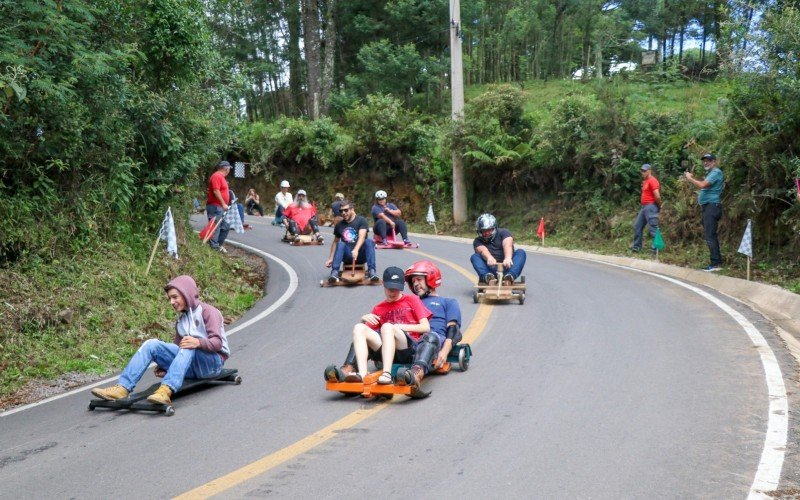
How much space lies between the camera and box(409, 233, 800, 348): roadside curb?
1139 cm

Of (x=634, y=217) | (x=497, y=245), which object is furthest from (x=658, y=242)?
(x=497, y=245)

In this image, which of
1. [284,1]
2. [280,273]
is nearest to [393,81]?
[284,1]

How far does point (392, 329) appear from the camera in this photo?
805 centimetres

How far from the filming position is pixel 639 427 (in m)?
6.47

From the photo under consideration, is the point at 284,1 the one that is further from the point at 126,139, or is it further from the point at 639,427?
the point at 639,427

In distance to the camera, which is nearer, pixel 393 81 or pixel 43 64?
pixel 43 64

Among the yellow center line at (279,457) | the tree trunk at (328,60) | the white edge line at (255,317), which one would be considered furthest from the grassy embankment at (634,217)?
the tree trunk at (328,60)

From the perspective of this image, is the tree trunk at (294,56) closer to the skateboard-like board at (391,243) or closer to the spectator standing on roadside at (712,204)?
the skateboard-like board at (391,243)

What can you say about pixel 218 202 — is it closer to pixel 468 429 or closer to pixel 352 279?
pixel 352 279

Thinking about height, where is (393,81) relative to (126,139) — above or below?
above

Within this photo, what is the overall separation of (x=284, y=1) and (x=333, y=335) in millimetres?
35984

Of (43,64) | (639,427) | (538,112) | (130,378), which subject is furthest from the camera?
(538,112)

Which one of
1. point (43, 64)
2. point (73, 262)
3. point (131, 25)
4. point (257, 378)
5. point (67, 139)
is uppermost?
point (131, 25)

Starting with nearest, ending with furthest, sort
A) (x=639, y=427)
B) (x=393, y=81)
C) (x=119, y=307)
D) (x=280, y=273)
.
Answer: (x=639, y=427) < (x=119, y=307) < (x=280, y=273) < (x=393, y=81)
